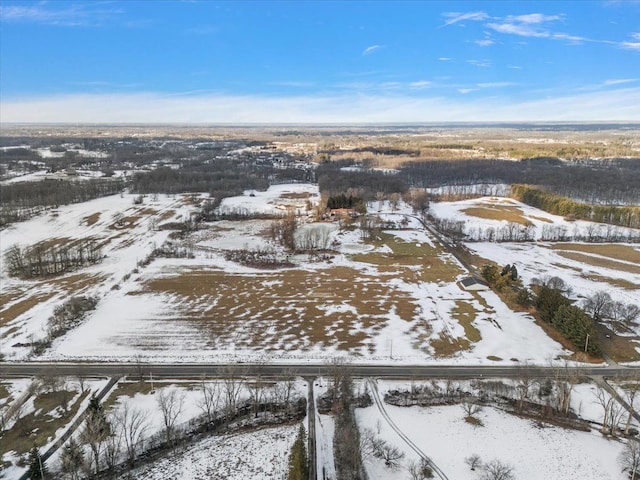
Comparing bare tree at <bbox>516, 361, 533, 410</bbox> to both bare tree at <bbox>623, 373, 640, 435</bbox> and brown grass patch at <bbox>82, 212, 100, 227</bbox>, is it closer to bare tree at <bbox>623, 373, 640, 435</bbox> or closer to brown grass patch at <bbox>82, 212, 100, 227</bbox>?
bare tree at <bbox>623, 373, 640, 435</bbox>

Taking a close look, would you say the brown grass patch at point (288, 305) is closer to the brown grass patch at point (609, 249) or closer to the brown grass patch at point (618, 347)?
the brown grass patch at point (618, 347)

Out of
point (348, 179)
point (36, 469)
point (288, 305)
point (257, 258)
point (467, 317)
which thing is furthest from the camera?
point (348, 179)

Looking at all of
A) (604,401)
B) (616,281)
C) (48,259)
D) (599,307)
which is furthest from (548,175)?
(48,259)

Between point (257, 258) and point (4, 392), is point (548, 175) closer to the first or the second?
point (257, 258)

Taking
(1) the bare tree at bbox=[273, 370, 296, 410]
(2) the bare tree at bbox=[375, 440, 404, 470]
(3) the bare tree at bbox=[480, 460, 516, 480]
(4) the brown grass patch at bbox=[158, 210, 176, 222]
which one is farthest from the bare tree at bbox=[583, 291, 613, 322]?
(4) the brown grass patch at bbox=[158, 210, 176, 222]

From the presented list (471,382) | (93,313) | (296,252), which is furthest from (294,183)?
(471,382)
